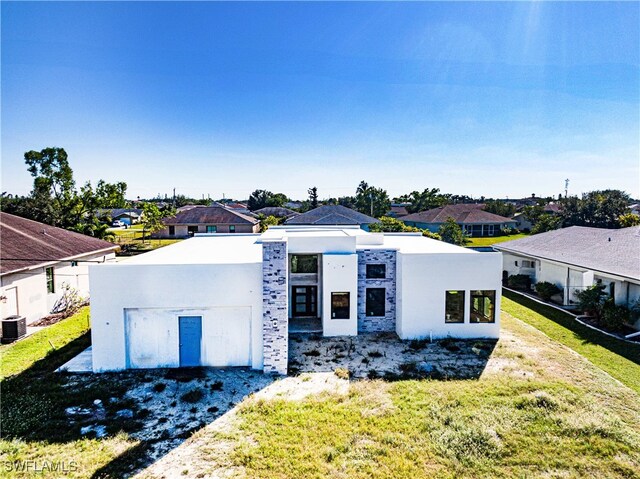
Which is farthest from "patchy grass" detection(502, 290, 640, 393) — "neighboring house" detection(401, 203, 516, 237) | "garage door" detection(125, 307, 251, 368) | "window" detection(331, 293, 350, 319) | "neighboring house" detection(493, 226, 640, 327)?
"neighboring house" detection(401, 203, 516, 237)

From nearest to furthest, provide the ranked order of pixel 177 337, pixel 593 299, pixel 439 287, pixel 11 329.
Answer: pixel 177 337 → pixel 11 329 → pixel 439 287 → pixel 593 299

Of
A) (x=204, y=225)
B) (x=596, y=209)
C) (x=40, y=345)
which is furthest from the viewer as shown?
(x=204, y=225)

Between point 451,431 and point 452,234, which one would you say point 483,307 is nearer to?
point 451,431

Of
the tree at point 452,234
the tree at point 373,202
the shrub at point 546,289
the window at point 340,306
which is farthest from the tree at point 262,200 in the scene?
the window at point 340,306

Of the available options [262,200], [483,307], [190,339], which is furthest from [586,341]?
[262,200]

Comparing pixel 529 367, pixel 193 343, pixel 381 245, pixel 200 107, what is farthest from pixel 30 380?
pixel 200 107
